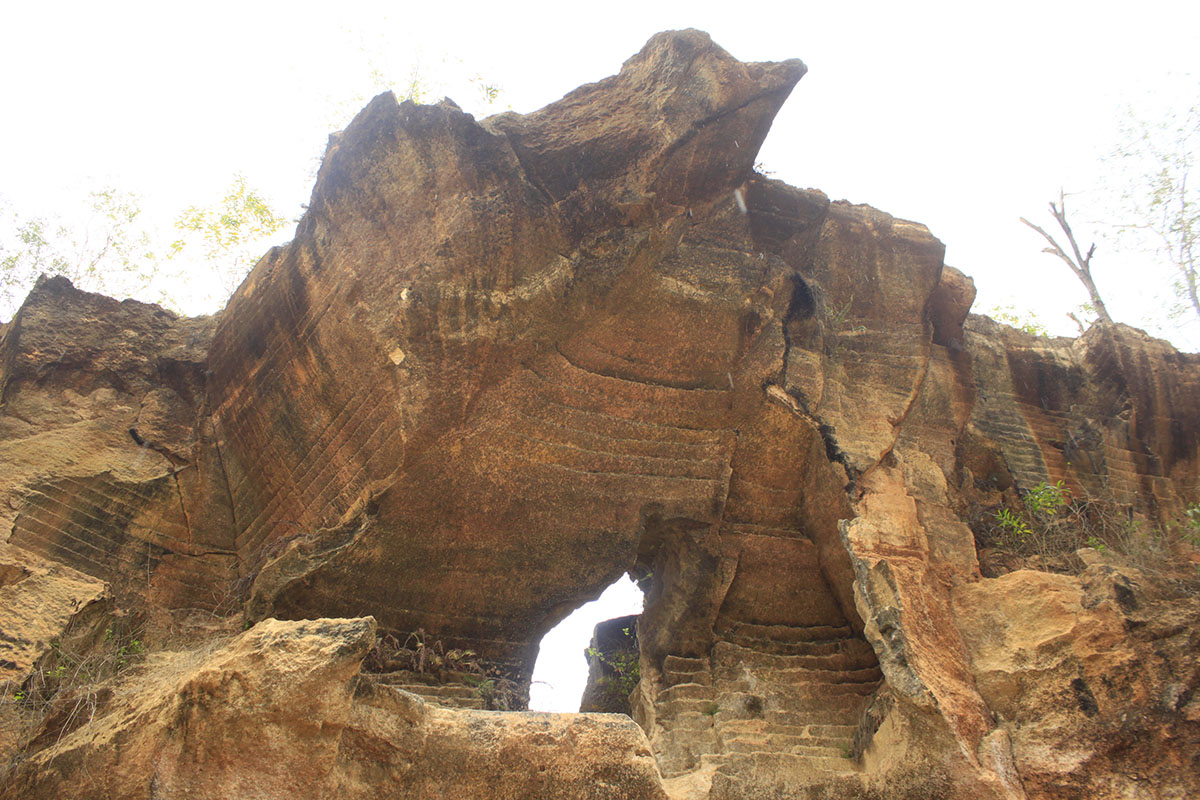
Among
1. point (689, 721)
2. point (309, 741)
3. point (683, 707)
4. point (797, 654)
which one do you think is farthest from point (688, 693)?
point (309, 741)

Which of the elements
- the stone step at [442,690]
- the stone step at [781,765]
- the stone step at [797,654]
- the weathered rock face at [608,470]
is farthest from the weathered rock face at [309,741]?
the stone step at [797,654]

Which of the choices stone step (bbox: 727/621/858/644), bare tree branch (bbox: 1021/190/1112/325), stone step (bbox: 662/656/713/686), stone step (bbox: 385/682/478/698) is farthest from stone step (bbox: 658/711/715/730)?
bare tree branch (bbox: 1021/190/1112/325)

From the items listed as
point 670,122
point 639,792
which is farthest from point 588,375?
point 639,792

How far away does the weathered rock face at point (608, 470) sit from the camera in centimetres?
532

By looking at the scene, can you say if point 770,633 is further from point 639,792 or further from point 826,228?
point 826,228

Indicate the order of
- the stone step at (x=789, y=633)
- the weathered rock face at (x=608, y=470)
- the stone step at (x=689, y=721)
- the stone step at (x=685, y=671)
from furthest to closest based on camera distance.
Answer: the stone step at (x=789, y=633)
the stone step at (x=685, y=671)
the stone step at (x=689, y=721)
the weathered rock face at (x=608, y=470)

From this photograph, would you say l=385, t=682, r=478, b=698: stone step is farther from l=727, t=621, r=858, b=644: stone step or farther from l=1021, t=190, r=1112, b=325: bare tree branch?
l=1021, t=190, r=1112, b=325: bare tree branch

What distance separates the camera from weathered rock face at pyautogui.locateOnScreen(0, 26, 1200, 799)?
5.32m

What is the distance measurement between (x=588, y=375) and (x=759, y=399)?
4.68 feet

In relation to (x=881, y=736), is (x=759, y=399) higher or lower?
higher

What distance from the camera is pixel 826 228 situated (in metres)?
8.08

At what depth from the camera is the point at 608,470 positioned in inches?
263

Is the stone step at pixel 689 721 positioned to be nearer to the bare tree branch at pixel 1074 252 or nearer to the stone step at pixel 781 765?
the stone step at pixel 781 765

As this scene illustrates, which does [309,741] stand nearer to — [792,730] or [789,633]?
[792,730]
